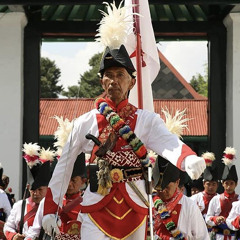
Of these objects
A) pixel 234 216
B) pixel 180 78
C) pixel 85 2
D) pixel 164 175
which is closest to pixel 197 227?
pixel 164 175

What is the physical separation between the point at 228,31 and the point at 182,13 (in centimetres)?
107

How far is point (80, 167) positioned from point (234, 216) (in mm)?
5503

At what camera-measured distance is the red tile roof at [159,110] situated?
2945 cm

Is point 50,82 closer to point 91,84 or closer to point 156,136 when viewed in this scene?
point 91,84

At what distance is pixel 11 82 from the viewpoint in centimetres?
1539

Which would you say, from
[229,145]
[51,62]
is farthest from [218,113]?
[51,62]

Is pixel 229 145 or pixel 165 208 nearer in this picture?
pixel 165 208

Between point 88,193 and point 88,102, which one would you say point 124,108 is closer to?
point 88,193

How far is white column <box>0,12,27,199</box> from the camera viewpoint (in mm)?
15266

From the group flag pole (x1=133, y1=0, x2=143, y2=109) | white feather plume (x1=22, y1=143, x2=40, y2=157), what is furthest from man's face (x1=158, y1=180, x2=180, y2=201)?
white feather plume (x1=22, y1=143, x2=40, y2=157)

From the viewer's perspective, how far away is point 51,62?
64.3 metres

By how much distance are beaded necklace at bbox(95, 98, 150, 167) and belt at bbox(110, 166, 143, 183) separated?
0.09m

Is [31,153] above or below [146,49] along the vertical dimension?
below

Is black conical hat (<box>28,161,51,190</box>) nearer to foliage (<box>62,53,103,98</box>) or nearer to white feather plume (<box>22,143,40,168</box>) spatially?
white feather plume (<box>22,143,40,168</box>)
